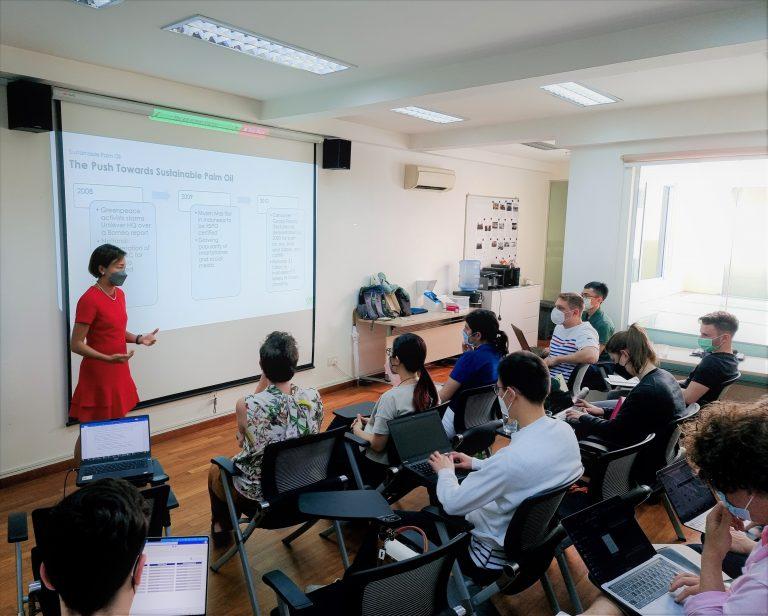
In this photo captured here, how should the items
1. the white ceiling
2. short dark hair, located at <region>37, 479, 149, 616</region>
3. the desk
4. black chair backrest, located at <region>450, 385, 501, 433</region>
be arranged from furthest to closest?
1. the desk
2. black chair backrest, located at <region>450, 385, 501, 433</region>
3. the white ceiling
4. short dark hair, located at <region>37, 479, 149, 616</region>

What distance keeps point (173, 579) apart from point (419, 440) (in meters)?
1.33

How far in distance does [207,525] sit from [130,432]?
886mm

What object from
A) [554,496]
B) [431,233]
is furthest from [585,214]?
[554,496]

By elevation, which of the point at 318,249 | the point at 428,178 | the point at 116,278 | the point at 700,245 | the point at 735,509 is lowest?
the point at 735,509

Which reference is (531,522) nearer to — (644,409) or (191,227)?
(644,409)

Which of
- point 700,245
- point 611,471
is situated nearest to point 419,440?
point 611,471

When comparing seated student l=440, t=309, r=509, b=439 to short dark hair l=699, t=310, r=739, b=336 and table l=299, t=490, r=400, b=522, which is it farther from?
short dark hair l=699, t=310, r=739, b=336

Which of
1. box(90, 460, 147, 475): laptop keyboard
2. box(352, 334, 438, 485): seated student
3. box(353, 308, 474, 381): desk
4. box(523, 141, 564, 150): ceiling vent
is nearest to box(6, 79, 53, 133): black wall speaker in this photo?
box(90, 460, 147, 475): laptop keyboard

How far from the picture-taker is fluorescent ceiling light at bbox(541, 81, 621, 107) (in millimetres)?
4434

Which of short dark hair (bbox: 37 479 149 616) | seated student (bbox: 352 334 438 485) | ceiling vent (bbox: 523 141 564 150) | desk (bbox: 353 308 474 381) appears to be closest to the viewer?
short dark hair (bbox: 37 479 149 616)

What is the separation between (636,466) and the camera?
9.66 ft

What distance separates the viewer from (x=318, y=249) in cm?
575

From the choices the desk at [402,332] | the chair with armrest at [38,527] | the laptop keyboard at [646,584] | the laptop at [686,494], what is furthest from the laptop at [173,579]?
the desk at [402,332]

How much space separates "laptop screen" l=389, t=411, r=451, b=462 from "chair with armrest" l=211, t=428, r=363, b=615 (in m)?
0.25
